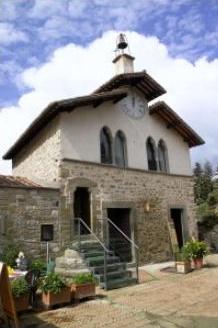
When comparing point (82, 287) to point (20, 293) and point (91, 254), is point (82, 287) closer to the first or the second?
point (20, 293)

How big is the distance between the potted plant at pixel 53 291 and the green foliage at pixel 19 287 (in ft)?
A: 1.86

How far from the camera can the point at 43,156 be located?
13.1 metres

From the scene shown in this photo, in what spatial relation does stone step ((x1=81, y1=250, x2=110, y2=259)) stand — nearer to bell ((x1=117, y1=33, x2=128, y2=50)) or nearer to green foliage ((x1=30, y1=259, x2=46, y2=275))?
green foliage ((x1=30, y1=259, x2=46, y2=275))

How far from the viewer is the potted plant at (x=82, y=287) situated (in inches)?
318

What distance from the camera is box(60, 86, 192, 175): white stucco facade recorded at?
492 inches

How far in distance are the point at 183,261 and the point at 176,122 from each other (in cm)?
704

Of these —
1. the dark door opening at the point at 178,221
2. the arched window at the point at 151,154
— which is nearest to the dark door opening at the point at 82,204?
the arched window at the point at 151,154

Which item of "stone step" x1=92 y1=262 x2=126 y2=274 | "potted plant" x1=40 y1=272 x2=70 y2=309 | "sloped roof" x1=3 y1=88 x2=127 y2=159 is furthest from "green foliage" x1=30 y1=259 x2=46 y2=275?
"sloped roof" x1=3 y1=88 x2=127 y2=159

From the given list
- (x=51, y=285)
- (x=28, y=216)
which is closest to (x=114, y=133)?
(x=28, y=216)

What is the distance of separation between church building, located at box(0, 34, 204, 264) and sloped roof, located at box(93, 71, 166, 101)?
43 millimetres

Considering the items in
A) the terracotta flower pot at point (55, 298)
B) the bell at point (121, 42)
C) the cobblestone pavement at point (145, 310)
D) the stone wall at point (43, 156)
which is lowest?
the cobblestone pavement at point (145, 310)

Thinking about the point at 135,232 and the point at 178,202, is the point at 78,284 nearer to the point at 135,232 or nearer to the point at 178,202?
the point at 135,232

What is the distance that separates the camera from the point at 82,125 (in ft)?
42.4

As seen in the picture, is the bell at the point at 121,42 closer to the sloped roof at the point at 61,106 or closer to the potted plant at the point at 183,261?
the sloped roof at the point at 61,106
